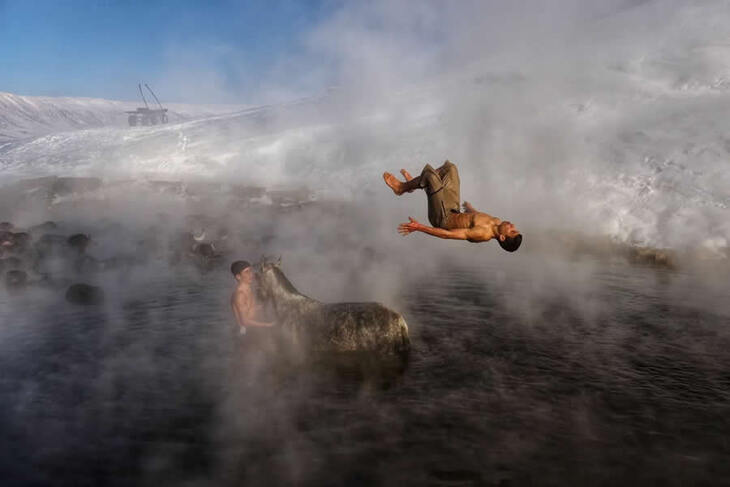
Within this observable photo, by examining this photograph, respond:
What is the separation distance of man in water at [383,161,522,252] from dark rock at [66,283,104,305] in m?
13.3

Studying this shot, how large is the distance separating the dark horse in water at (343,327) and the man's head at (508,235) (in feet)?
14.2

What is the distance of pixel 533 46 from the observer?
2995 inches

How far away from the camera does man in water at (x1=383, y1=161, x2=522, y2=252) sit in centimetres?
1105

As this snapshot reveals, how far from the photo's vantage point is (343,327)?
14.4 metres

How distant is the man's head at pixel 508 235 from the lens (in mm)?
10961

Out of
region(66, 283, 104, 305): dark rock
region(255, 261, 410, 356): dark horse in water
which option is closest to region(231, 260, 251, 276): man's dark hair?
region(255, 261, 410, 356): dark horse in water

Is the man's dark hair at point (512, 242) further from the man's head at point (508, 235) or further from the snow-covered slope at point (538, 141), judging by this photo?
the snow-covered slope at point (538, 141)

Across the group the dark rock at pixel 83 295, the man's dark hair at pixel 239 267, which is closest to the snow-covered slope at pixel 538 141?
the man's dark hair at pixel 239 267

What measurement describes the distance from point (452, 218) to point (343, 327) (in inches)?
177

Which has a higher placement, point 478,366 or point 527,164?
point 527,164

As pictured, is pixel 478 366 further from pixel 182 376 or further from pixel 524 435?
pixel 182 376

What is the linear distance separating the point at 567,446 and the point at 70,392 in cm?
1023

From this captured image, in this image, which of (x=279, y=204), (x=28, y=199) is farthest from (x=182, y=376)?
(x=28, y=199)

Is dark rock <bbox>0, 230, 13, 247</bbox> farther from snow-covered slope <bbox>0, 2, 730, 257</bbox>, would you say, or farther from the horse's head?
snow-covered slope <bbox>0, 2, 730, 257</bbox>
